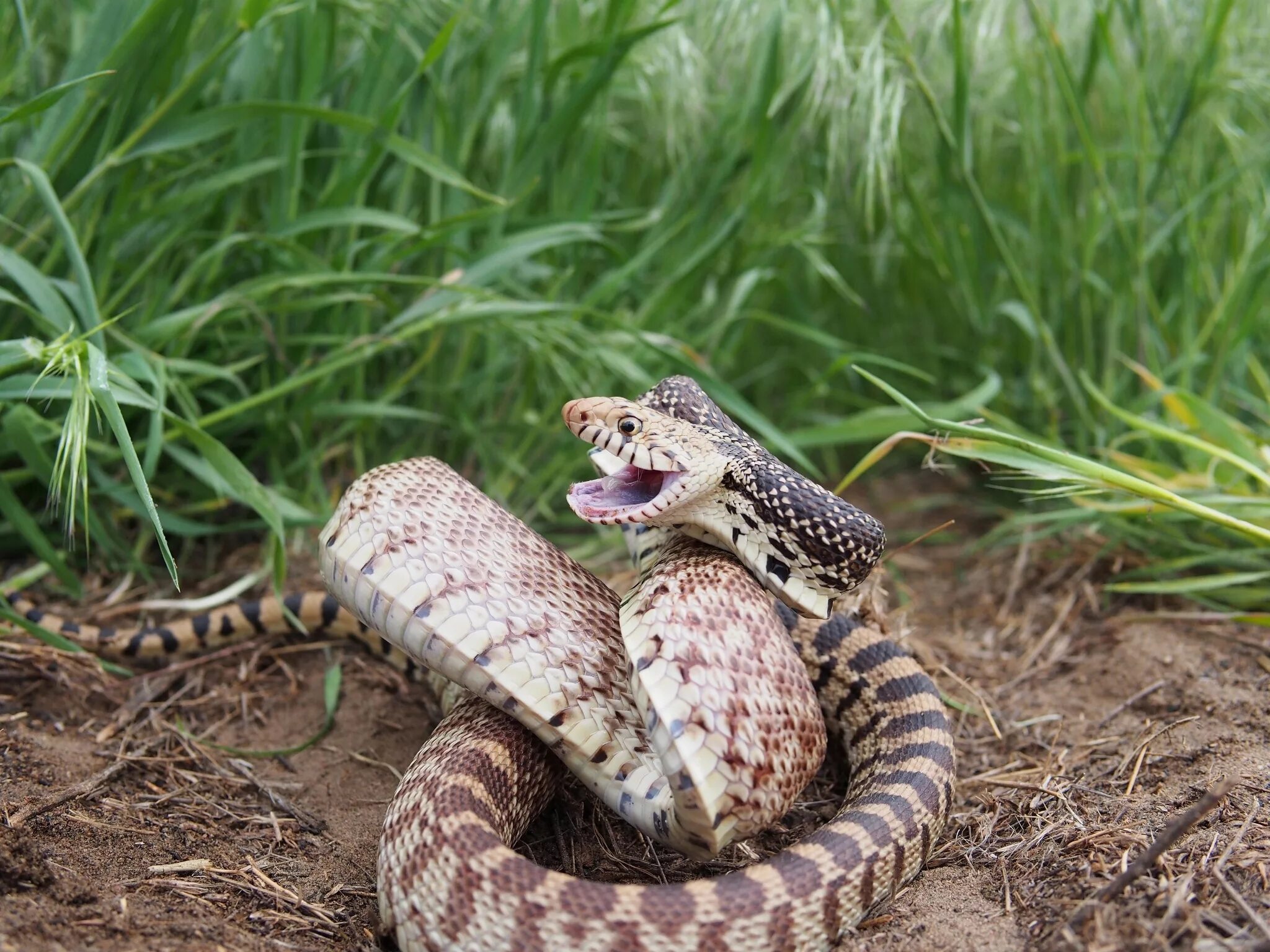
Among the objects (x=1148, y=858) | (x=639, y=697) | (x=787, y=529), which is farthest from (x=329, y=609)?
(x=1148, y=858)

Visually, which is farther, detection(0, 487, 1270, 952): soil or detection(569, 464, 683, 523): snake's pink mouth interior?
detection(569, 464, 683, 523): snake's pink mouth interior

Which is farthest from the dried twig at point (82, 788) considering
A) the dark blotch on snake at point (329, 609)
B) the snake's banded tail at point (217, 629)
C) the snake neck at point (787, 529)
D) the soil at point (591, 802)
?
the snake neck at point (787, 529)

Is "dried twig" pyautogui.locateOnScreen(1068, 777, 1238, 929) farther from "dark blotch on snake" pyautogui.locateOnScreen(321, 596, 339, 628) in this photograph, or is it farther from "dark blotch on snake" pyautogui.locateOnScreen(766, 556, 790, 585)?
"dark blotch on snake" pyautogui.locateOnScreen(321, 596, 339, 628)

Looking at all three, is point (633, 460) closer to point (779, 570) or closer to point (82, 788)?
point (779, 570)

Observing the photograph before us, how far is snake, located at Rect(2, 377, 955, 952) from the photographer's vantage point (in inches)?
98.4

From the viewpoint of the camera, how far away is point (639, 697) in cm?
263

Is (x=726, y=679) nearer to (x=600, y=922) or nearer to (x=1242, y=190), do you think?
(x=600, y=922)

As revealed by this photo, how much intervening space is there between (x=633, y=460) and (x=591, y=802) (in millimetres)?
1162

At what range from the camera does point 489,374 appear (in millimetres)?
4938

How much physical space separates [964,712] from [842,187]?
9.85 feet

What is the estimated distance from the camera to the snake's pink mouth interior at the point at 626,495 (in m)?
2.95

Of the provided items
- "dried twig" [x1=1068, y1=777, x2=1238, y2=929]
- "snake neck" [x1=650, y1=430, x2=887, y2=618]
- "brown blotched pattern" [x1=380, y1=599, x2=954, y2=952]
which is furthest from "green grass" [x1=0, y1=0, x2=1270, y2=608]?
"dried twig" [x1=1068, y1=777, x2=1238, y2=929]

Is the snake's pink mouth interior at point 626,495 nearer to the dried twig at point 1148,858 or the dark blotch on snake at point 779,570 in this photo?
the dark blotch on snake at point 779,570

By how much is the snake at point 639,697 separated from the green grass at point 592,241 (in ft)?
2.15
